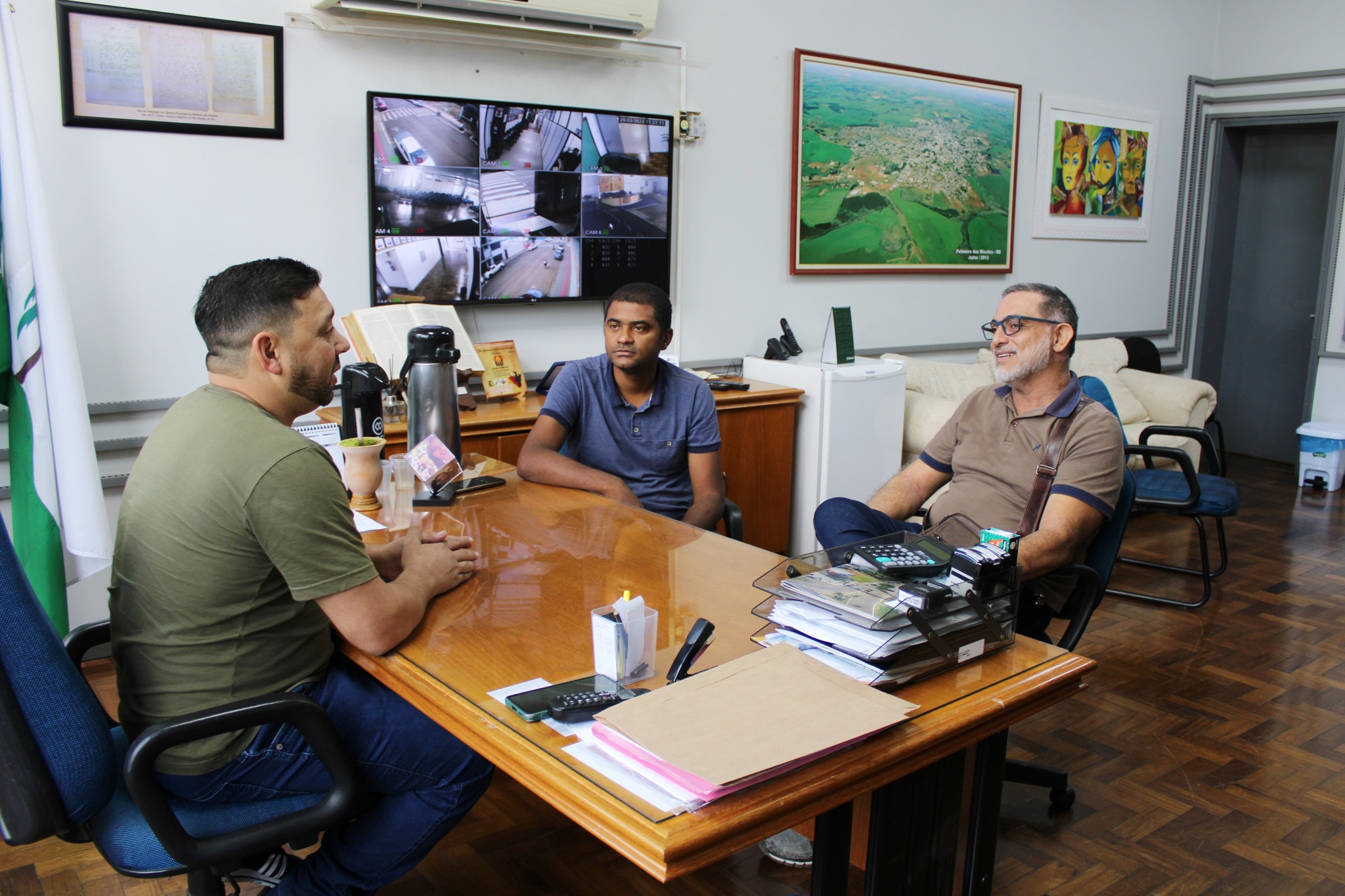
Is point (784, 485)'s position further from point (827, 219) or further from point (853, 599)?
point (853, 599)

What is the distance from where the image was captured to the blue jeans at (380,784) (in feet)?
5.50

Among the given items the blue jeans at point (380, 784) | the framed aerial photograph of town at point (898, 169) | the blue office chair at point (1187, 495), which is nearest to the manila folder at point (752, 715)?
the blue jeans at point (380, 784)

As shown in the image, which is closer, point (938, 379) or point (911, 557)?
point (911, 557)

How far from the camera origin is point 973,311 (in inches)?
229

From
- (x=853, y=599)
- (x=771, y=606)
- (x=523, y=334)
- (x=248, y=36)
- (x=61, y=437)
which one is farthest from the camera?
(x=523, y=334)

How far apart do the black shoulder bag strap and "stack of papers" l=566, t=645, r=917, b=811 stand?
1.37 metres

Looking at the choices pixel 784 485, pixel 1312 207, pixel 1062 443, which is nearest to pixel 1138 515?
pixel 784 485

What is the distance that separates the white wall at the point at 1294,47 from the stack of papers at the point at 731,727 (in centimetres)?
666

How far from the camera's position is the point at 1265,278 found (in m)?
7.25

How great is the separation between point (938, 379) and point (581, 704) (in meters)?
4.10

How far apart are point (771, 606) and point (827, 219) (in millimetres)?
3680

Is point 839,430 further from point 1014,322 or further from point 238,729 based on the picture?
point 238,729

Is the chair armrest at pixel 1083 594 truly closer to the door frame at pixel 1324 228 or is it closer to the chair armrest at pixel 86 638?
the chair armrest at pixel 86 638

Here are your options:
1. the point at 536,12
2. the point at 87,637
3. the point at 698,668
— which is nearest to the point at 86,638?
the point at 87,637
